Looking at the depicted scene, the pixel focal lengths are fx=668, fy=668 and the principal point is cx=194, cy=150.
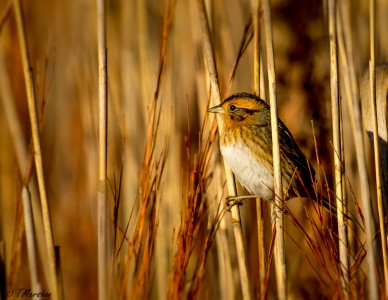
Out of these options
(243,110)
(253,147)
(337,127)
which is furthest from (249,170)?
(337,127)

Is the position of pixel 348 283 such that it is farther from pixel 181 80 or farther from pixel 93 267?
pixel 93 267

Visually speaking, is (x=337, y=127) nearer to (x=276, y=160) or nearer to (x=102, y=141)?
(x=276, y=160)

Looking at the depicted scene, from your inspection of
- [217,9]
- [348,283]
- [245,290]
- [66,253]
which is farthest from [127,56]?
[348,283]

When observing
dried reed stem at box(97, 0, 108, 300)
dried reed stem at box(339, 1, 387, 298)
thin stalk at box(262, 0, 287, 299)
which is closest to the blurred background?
dried reed stem at box(97, 0, 108, 300)

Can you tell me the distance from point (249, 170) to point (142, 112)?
3.00 feet

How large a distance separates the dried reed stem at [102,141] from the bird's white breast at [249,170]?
79 cm

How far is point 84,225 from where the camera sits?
4.35 meters

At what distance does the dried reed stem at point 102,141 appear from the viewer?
2.26m

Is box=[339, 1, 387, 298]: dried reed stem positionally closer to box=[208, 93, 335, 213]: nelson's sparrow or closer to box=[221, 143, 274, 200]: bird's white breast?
box=[208, 93, 335, 213]: nelson's sparrow

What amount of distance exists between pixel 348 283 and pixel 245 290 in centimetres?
39

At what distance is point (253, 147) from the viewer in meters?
3.10

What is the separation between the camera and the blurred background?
10.5 ft

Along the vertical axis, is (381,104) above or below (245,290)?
above

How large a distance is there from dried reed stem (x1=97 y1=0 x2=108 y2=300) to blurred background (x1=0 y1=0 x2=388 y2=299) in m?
0.08
